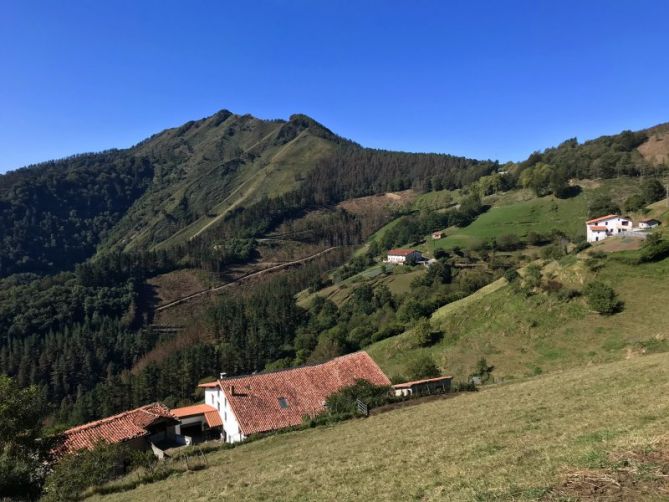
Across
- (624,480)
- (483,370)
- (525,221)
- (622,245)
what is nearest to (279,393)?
(483,370)

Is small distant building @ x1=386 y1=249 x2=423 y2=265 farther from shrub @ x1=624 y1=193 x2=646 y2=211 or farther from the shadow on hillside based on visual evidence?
shrub @ x1=624 y1=193 x2=646 y2=211

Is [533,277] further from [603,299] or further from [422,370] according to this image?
[422,370]

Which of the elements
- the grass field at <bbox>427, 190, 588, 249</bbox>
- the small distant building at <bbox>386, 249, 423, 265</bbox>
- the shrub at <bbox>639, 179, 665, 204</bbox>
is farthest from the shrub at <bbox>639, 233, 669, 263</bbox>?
the small distant building at <bbox>386, 249, 423, 265</bbox>

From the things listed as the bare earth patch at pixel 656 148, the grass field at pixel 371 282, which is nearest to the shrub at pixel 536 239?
the grass field at pixel 371 282

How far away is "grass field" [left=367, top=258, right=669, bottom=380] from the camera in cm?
4394

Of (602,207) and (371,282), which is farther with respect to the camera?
(371,282)

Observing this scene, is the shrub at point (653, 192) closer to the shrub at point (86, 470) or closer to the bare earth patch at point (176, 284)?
the shrub at point (86, 470)

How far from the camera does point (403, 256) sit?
500 ft

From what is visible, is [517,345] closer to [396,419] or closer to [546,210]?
[396,419]

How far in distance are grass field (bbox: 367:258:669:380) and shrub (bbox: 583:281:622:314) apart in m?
0.82

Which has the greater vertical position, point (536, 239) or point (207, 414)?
point (536, 239)

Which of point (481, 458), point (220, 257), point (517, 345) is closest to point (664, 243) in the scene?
point (517, 345)

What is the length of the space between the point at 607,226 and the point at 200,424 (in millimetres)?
95062

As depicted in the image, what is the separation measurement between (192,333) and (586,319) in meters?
107
